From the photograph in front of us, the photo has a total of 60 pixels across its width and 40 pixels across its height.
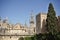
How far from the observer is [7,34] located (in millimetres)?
33531

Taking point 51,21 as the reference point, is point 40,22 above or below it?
above

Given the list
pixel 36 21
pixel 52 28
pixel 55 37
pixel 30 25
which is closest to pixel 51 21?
pixel 52 28

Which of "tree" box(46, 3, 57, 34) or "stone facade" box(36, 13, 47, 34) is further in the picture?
"stone facade" box(36, 13, 47, 34)

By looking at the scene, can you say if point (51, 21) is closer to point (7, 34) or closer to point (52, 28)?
point (52, 28)

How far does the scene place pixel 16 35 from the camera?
110 ft

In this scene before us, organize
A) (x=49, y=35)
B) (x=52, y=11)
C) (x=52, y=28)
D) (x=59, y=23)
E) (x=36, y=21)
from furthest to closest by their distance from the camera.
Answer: (x=36, y=21)
(x=59, y=23)
(x=52, y=11)
(x=52, y=28)
(x=49, y=35)

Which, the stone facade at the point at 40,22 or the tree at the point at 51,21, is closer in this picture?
the tree at the point at 51,21

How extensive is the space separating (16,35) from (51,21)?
779cm

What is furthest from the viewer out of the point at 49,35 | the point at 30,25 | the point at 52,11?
the point at 30,25

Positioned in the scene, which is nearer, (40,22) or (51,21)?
(51,21)

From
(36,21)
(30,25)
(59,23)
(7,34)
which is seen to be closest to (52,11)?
(59,23)

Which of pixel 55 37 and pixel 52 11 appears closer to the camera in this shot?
pixel 55 37

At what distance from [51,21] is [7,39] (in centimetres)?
937

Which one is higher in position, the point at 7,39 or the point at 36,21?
the point at 36,21
